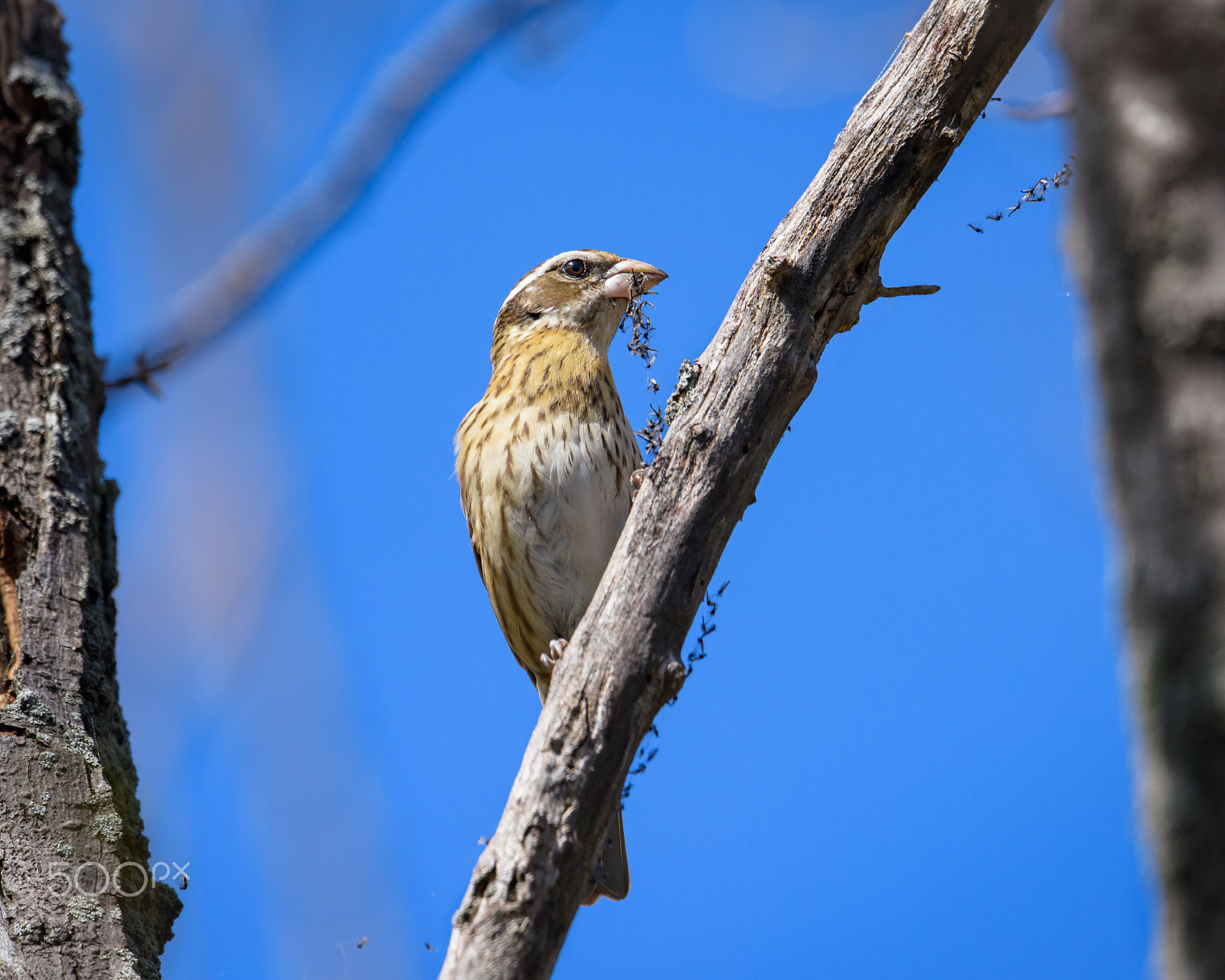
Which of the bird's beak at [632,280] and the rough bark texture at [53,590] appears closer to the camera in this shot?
the rough bark texture at [53,590]

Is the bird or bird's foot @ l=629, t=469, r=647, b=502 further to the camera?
the bird

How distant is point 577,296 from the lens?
6309 mm

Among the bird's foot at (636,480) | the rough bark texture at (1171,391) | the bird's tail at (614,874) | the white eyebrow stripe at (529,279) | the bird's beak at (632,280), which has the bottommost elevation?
the rough bark texture at (1171,391)

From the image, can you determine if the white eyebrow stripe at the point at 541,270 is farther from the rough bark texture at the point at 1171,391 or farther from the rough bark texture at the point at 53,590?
the rough bark texture at the point at 1171,391

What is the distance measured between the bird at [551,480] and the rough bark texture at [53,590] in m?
1.94

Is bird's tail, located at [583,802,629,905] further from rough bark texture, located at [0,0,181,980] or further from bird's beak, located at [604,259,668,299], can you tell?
bird's beak, located at [604,259,668,299]

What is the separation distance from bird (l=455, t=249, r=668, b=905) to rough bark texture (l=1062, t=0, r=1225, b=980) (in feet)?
11.6

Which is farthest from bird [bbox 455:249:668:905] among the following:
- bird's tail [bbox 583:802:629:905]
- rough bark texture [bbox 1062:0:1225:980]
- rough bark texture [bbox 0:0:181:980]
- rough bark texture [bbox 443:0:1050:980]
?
rough bark texture [bbox 1062:0:1225:980]

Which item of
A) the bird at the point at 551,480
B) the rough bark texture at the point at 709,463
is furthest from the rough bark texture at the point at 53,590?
the bird at the point at 551,480

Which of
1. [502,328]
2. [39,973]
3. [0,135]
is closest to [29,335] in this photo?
[0,135]

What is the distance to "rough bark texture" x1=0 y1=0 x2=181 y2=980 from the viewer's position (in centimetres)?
324

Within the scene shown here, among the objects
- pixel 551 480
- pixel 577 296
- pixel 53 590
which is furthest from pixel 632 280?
pixel 53 590

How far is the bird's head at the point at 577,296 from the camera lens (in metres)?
6.19

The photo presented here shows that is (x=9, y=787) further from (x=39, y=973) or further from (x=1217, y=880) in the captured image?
(x=1217, y=880)
